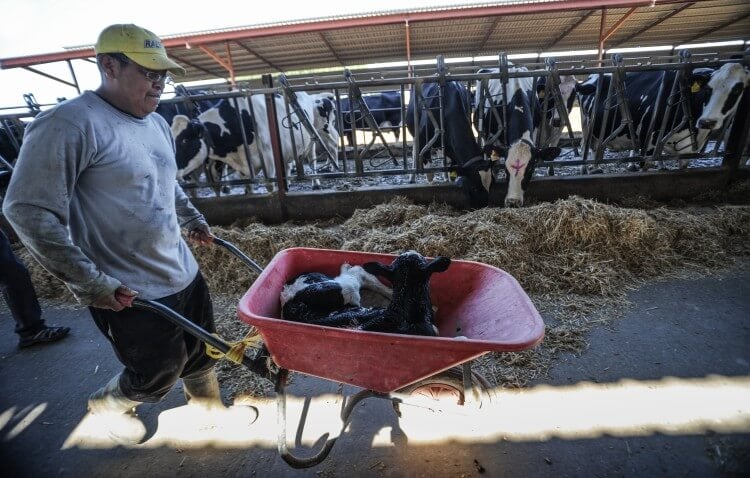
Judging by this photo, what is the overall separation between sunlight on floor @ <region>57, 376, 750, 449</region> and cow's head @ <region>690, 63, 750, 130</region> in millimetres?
4375

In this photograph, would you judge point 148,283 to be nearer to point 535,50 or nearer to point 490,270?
point 490,270

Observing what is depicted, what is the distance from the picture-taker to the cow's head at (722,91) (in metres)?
4.92

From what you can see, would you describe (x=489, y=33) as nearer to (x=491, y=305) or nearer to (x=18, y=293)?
(x=491, y=305)

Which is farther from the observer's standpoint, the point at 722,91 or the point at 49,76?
the point at 49,76

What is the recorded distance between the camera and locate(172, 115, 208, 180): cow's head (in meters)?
5.23

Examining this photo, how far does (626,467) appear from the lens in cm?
185

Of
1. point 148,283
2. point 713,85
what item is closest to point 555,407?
point 148,283

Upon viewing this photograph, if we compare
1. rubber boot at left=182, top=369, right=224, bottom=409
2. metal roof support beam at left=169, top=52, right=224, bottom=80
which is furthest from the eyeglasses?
metal roof support beam at left=169, top=52, right=224, bottom=80

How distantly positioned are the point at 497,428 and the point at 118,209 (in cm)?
230

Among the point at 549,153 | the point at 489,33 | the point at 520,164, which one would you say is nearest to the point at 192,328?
the point at 520,164

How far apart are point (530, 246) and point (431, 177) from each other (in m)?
2.35

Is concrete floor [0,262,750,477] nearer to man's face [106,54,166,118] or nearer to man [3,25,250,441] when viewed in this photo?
man [3,25,250,441]

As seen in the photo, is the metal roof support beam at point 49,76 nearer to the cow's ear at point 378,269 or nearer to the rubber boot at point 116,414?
the rubber boot at point 116,414

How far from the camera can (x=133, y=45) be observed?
1.46 metres
